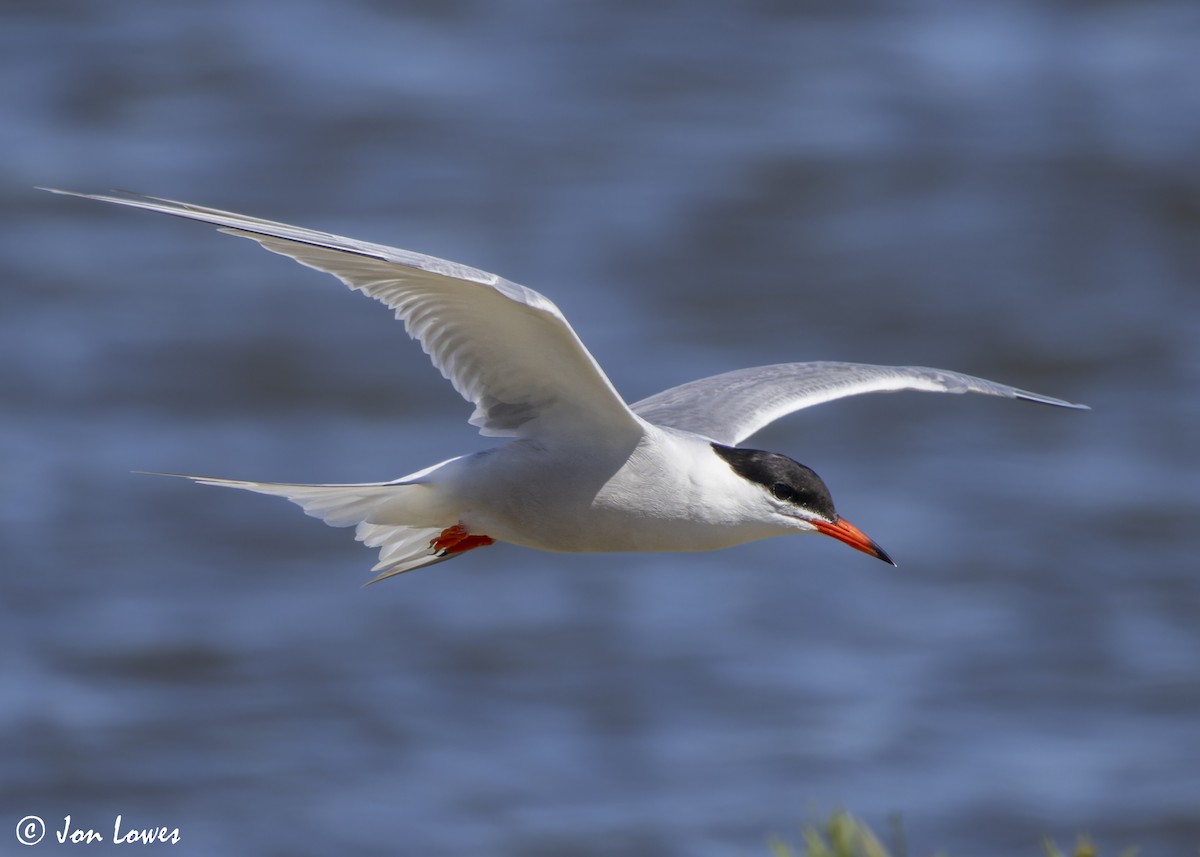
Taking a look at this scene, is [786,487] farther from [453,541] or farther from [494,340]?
[453,541]

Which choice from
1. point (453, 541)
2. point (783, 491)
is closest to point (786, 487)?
point (783, 491)

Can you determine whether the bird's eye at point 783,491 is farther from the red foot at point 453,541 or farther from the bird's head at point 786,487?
the red foot at point 453,541

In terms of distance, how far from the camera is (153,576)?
10.1m

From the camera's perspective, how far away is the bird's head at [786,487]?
450 centimetres

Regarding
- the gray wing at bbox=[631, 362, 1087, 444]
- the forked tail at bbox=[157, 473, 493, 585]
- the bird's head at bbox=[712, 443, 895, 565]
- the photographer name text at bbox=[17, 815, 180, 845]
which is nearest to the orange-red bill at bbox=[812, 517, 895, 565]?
the bird's head at bbox=[712, 443, 895, 565]

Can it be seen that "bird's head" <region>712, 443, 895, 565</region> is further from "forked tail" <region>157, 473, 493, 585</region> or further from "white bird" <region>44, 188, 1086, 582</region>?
"forked tail" <region>157, 473, 493, 585</region>

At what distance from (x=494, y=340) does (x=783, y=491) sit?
854mm

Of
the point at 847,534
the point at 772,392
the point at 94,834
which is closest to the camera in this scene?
the point at 847,534

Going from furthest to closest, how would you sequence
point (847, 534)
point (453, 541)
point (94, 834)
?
point (94, 834), point (453, 541), point (847, 534)

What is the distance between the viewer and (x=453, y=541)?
16.0 feet

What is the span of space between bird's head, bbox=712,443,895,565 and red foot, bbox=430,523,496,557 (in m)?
0.74

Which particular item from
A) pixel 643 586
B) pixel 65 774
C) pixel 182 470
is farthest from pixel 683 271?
pixel 65 774

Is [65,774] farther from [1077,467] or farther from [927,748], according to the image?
[1077,467]

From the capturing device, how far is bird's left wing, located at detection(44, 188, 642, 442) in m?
3.87
